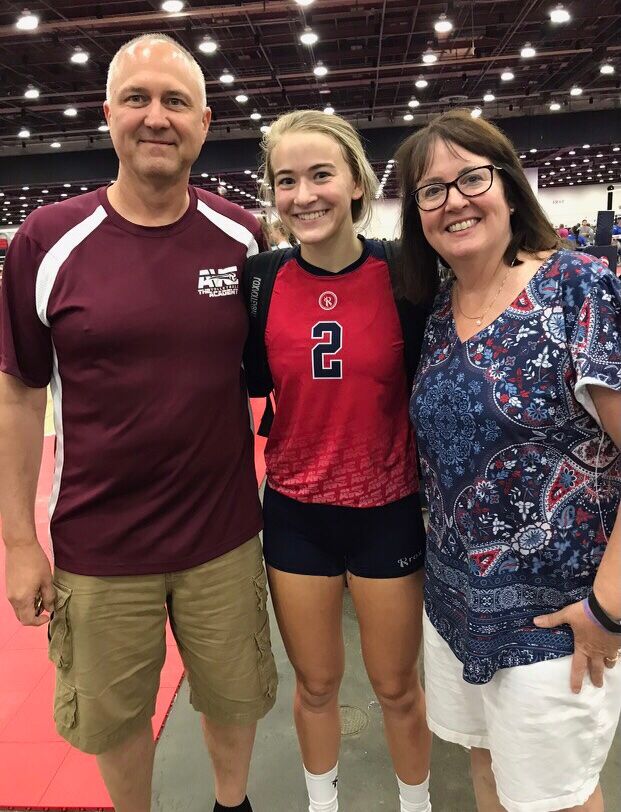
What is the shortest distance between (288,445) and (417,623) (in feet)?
1.98

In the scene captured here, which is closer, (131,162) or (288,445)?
(131,162)

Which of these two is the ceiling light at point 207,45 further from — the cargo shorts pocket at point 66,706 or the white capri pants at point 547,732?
the white capri pants at point 547,732

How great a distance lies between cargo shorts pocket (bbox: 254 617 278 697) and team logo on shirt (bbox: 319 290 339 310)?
92 centimetres

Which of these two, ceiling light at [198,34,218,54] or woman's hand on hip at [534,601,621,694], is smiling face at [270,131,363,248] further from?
ceiling light at [198,34,218,54]

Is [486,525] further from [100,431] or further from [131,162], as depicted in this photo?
[131,162]

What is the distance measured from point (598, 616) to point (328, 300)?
0.94 m

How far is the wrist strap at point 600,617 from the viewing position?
1169 millimetres

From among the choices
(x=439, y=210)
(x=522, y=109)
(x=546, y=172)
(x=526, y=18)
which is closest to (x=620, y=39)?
(x=526, y=18)

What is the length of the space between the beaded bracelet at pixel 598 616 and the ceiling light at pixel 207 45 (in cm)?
1103

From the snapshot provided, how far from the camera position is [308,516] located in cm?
162

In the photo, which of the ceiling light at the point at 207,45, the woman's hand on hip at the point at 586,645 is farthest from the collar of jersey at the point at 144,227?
the ceiling light at the point at 207,45

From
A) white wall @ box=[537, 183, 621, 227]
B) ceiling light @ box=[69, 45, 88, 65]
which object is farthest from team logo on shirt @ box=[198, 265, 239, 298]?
white wall @ box=[537, 183, 621, 227]

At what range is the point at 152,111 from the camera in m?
1.47

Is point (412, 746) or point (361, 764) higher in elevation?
point (412, 746)
